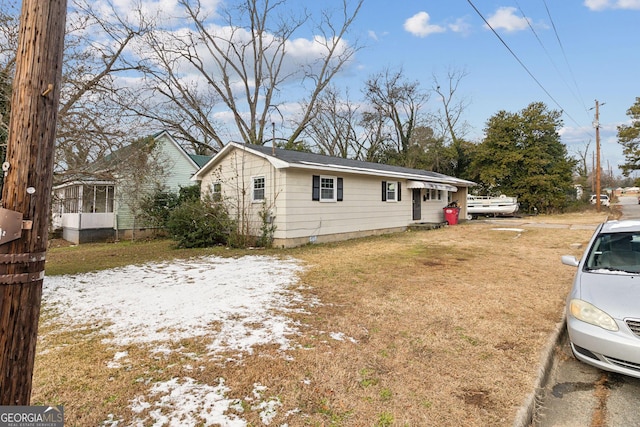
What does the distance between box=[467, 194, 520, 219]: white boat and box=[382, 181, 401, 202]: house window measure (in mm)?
11402

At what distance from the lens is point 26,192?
172 cm

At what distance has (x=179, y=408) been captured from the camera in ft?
8.22

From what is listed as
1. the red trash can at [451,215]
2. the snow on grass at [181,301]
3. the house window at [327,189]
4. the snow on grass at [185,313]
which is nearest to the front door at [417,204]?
the red trash can at [451,215]

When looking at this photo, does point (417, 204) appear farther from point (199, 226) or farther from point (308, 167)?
point (199, 226)

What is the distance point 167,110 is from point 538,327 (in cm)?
2817

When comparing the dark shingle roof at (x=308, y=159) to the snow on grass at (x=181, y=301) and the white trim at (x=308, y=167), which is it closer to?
the white trim at (x=308, y=167)

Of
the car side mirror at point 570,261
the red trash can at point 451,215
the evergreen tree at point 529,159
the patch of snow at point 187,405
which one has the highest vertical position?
the evergreen tree at point 529,159

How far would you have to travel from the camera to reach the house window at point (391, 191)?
51.2 feet

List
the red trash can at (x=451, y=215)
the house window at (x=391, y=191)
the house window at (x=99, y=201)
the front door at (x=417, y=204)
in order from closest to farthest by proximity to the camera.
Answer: the house window at (x=391, y=191) → the house window at (x=99, y=201) → the front door at (x=417, y=204) → the red trash can at (x=451, y=215)

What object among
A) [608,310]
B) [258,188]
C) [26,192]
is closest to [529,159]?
[258,188]

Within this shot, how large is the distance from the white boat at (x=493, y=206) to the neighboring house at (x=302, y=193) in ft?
36.9

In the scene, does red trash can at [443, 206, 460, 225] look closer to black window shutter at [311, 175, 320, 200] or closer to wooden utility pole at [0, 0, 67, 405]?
black window shutter at [311, 175, 320, 200]

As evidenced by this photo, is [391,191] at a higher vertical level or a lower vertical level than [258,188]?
higher

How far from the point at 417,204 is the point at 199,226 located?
11.5m
